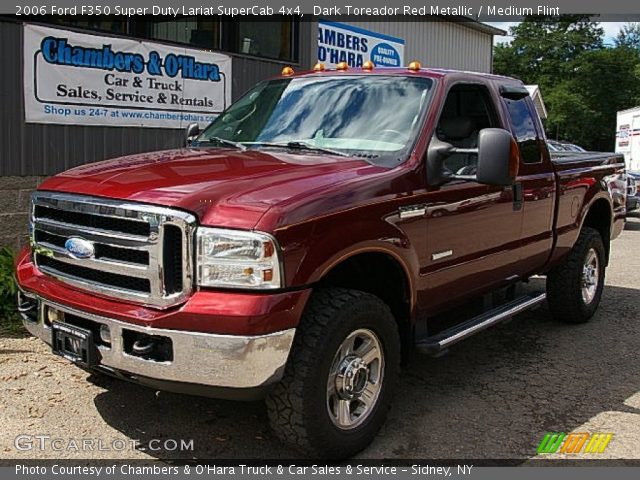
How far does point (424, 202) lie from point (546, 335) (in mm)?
2745

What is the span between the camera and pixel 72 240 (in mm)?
3561

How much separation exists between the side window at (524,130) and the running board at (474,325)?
3.48 ft

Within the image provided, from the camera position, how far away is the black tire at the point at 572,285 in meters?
6.23

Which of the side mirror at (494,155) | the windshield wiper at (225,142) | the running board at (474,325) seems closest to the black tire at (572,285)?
the running board at (474,325)

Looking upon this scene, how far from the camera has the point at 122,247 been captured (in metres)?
3.33

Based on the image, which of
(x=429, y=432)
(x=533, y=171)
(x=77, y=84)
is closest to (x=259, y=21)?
(x=77, y=84)

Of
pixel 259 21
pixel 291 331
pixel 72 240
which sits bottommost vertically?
pixel 291 331

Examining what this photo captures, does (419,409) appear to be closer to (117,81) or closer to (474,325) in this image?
(474,325)

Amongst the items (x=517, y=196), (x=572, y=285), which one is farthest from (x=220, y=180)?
(x=572, y=285)

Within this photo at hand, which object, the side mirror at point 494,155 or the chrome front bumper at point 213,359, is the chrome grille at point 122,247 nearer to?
the chrome front bumper at point 213,359

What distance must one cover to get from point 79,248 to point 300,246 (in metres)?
1.14

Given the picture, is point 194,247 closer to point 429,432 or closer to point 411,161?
point 411,161

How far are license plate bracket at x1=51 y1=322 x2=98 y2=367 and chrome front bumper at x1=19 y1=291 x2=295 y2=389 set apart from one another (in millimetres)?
127

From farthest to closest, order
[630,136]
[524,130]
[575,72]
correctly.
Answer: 1. [575,72]
2. [630,136]
3. [524,130]
